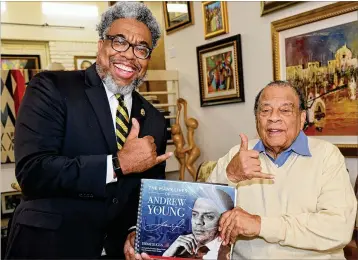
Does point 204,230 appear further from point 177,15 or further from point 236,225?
point 177,15

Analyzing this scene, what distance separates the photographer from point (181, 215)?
1.43 metres

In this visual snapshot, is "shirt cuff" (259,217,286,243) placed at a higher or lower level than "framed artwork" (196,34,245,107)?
lower

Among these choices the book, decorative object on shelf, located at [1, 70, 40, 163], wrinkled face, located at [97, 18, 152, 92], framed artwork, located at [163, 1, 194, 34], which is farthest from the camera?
framed artwork, located at [163, 1, 194, 34]

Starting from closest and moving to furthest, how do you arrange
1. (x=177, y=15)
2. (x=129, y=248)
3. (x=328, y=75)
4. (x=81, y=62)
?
(x=129, y=248) → (x=328, y=75) → (x=177, y=15) → (x=81, y=62)

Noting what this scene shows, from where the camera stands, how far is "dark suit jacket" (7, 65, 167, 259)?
1494 mm

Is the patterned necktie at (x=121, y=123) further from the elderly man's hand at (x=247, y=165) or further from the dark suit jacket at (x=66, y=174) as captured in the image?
the elderly man's hand at (x=247, y=165)

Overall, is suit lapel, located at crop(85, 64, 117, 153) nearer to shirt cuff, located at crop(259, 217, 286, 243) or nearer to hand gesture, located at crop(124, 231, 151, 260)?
hand gesture, located at crop(124, 231, 151, 260)

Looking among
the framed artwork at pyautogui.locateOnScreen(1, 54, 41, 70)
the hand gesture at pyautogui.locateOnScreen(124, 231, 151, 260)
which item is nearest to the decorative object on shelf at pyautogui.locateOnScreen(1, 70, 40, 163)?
the hand gesture at pyautogui.locateOnScreen(124, 231, 151, 260)

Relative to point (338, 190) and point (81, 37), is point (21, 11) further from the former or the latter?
point (338, 190)

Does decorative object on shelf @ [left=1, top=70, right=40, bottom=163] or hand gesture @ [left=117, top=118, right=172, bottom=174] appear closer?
hand gesture @ [left=117, top=118, right=172, bottom=174]

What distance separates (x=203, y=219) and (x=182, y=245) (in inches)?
5.0

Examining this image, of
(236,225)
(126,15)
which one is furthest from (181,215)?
(126,15)

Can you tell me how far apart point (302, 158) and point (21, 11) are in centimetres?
732

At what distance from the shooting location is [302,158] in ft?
5.53
